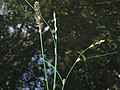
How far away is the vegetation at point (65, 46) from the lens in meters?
2.09

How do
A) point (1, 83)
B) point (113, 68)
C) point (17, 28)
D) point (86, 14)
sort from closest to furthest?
point (1, 83)
point (113, 68)
point (17, 28)
point (86, 14)

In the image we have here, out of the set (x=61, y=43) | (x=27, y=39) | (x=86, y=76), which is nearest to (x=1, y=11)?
(x=27, y=39)

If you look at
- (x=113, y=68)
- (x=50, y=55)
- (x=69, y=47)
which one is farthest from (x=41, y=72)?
(x=113, y=68)

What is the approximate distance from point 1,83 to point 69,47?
71 centimetres

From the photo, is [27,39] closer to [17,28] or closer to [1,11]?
[17,28]

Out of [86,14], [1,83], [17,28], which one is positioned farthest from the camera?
[86,14]

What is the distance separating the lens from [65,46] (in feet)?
8.08

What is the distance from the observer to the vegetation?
2.09 m

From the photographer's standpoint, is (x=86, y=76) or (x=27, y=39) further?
(x=27, y=39)

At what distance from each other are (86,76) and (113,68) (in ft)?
0.82

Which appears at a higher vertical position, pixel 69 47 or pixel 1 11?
pixel 1 11

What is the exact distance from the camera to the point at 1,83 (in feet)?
6.71

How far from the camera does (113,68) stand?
7.34 ft

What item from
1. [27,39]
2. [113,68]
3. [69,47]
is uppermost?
[27,39]
